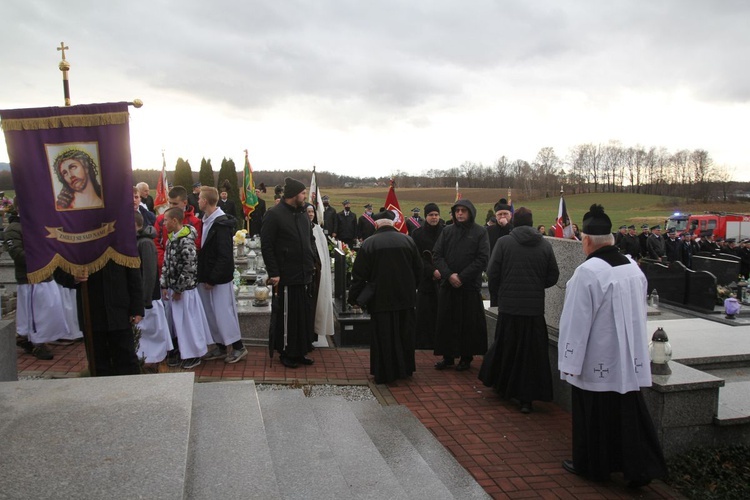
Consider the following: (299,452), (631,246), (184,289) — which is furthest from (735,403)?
(631,246)

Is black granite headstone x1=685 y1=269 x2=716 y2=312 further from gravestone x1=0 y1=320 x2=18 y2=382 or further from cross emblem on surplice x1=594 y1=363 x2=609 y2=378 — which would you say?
gravestone x1=0 y1=320 x2=18 y2=382

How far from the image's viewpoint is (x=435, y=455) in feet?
15.4

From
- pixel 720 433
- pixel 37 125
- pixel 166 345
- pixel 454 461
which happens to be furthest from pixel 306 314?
pixel 720 433

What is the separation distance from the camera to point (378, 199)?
53875 mm

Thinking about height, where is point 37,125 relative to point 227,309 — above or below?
above

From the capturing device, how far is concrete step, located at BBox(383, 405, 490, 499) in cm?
419

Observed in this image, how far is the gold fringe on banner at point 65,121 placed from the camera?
14.4ft

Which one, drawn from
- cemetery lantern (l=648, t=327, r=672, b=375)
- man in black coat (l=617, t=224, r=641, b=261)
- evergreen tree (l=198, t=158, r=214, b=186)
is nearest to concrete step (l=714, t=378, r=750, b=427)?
cemetery lantern (l=648, t=327, r=672, b=375)

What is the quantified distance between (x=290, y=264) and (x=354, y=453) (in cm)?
309

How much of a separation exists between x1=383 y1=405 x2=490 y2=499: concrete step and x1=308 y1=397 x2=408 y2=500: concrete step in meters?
0.40

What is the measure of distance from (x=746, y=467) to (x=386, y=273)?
3.81m

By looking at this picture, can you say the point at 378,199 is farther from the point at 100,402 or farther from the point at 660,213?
the point at 100,402

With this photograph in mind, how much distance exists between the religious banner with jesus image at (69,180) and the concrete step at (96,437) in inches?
36.8

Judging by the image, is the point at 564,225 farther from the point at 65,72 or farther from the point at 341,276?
the point at 65,72
